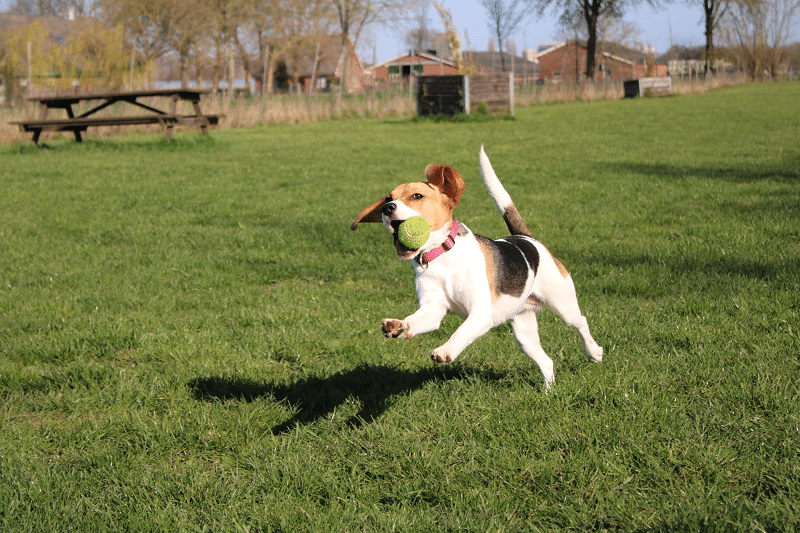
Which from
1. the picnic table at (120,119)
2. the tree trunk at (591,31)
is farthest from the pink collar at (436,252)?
the tree trunk at (591,31)

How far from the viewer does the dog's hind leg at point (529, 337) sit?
121 inches

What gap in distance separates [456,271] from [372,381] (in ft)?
3.83

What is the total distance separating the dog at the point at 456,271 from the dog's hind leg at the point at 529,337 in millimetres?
71

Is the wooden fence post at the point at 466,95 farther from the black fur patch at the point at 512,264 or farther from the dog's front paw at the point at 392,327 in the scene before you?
the dog's front paw at the point at 392,327

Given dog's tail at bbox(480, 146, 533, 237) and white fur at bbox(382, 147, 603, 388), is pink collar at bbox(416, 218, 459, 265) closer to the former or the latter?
white fur at bbox(382, 147, 603, 388)

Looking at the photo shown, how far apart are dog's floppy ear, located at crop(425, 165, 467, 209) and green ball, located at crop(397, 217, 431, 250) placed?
0.29 metres

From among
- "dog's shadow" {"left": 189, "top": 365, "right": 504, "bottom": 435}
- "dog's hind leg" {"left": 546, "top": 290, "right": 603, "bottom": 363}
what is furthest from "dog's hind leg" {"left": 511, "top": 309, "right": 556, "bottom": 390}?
"dog's shadow" {"left": 189, "top": 365, "right": 504, "bottom": 435}

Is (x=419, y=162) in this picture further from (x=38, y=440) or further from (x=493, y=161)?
(x=38, y=440)

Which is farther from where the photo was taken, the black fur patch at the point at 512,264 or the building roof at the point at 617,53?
the building roof at the point at 617,53

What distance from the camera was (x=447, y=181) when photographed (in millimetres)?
2631

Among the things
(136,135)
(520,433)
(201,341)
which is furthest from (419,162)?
(136,135)

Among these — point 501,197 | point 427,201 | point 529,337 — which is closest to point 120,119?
point 501,197

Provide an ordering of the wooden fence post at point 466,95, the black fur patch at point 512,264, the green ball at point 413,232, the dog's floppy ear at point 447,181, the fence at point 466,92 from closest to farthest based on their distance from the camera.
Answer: the green ball at point 413,232, the dog's floppy ear at point 447,181, the black fur patch at point 512,264, the wooden fence post at point 466,95, the fence at point 466,92

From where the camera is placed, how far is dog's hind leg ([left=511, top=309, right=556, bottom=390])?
3072 mm
